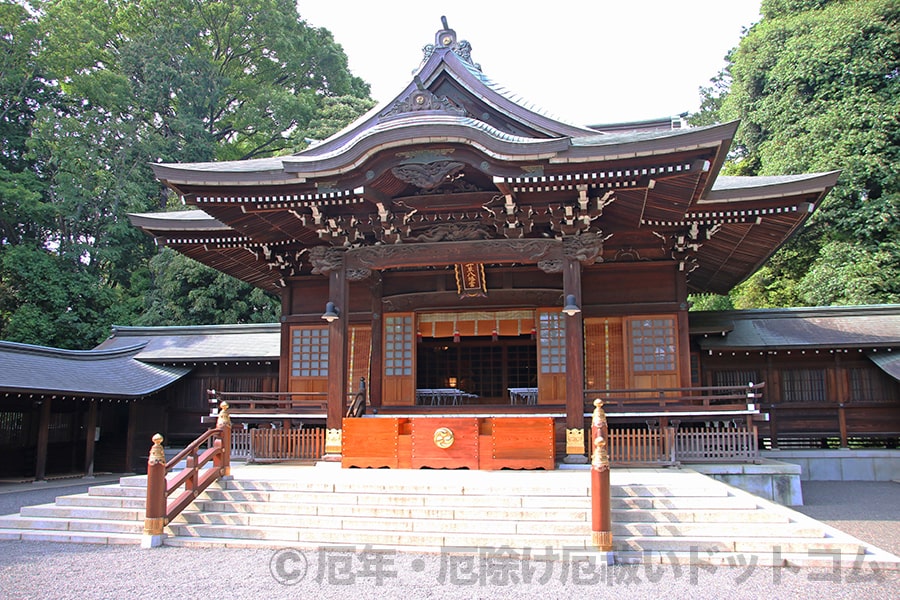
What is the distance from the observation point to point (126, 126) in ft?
100

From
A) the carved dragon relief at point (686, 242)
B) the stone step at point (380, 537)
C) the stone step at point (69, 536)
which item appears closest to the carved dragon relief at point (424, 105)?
the carved dragon relief at point (686, 242)

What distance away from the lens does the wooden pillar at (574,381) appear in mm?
11234

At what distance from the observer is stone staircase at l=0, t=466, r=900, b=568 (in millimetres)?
7508

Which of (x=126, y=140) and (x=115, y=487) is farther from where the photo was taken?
(x=126, y=140)

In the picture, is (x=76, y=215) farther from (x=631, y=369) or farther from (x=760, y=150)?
(x=760, y=150)

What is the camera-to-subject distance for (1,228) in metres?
28.2

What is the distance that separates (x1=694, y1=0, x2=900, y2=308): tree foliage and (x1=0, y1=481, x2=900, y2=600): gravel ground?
A: 63.3ft

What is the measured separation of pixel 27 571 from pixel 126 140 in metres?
27.2

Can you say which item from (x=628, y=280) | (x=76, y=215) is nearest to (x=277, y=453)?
(x=628, y=280)

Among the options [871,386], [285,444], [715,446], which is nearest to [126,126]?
[285,444]

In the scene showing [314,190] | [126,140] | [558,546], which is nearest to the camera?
[558,546]

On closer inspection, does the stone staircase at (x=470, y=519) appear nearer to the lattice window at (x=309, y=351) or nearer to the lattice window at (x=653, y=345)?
the lattice window at (x=653, y=345)

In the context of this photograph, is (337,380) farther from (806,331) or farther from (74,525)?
(806,331)

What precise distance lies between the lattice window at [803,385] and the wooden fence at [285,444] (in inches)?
415
